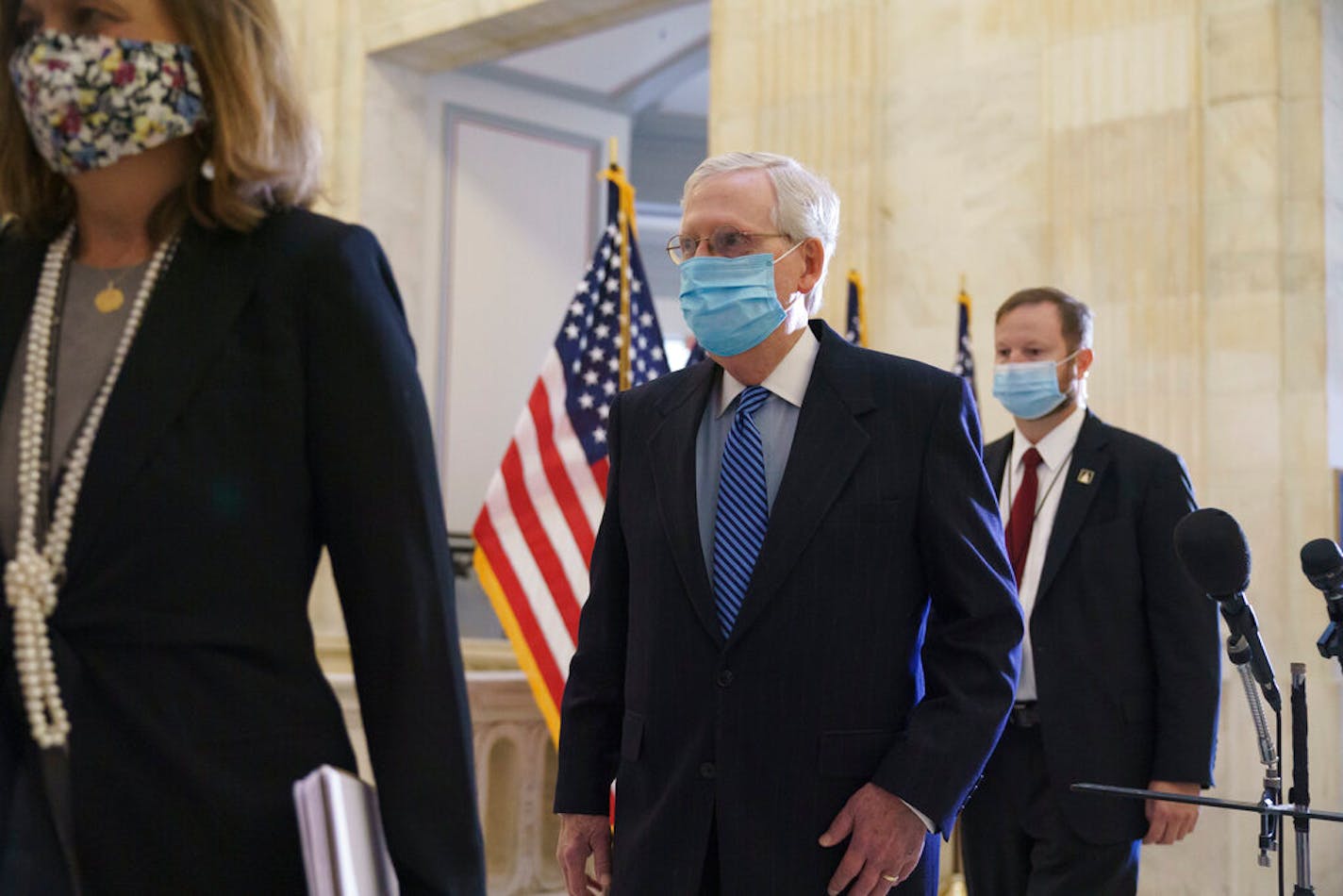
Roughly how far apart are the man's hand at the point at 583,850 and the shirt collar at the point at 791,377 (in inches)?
31.0

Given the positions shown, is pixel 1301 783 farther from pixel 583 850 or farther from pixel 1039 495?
pixel 1039 495

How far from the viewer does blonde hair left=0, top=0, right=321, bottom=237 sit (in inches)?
61.2

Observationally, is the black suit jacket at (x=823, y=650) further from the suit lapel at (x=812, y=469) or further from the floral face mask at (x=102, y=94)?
the floral face mask at (x=102, y=94)

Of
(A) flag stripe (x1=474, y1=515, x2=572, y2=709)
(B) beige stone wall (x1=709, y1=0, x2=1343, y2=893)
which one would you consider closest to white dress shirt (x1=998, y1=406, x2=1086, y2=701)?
(A) flag stripe (x1=474, y1=515, x2=572, y2=709)

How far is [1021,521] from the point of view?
4445 mm

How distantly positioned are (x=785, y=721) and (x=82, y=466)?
153 cm

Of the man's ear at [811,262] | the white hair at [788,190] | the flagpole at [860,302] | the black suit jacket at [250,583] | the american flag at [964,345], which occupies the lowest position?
the black suit jacket at [250,583]

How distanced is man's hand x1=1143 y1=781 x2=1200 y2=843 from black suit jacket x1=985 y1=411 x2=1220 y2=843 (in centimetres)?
3

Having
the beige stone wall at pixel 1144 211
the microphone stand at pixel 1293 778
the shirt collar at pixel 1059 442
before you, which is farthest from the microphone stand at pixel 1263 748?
the beige stone wall at pixel 1144 211

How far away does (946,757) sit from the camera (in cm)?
261

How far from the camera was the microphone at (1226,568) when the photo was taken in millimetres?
2939

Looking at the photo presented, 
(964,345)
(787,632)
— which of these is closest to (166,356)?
(787,632)

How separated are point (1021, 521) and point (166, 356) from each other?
329cm

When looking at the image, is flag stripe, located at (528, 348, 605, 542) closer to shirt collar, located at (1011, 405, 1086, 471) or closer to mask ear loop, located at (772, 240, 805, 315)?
shirt collar, located at (1011, 405, 1086, 471)
